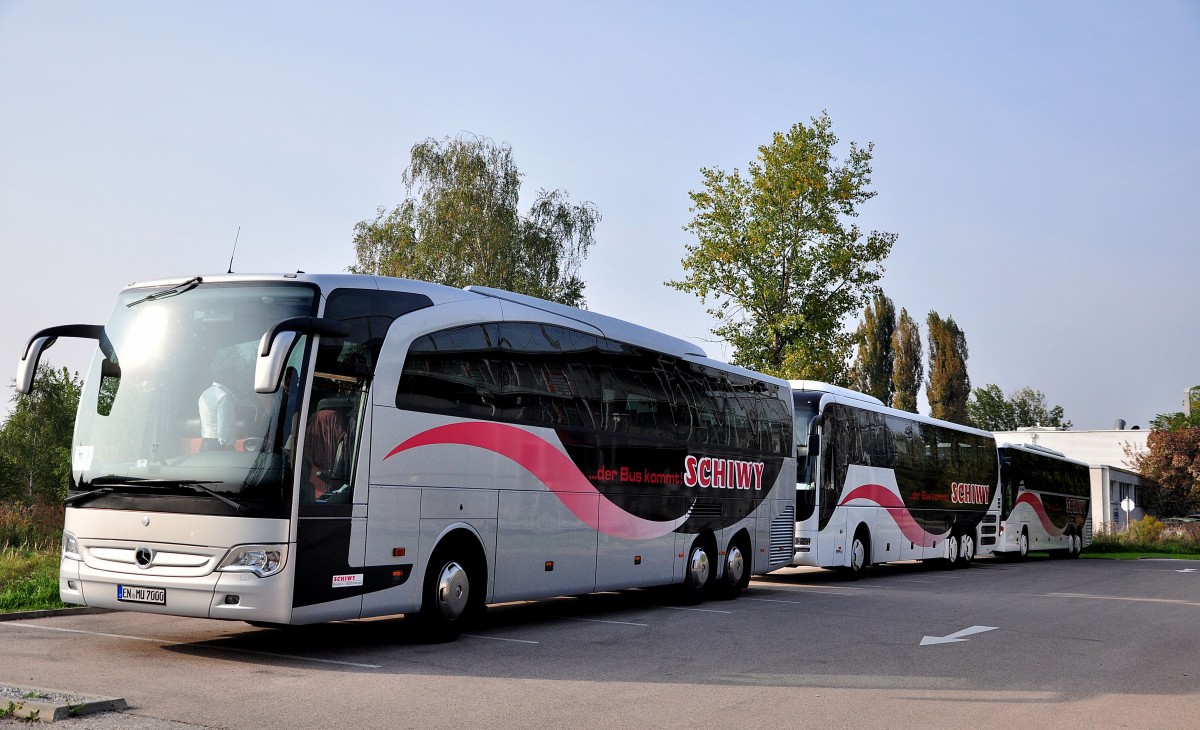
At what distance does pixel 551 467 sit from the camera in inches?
530

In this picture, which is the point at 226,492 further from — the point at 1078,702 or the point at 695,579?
the point at 695,579

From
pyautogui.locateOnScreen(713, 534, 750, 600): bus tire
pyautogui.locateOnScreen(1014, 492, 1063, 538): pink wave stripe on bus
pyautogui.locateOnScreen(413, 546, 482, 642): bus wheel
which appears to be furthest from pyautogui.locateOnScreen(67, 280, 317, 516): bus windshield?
pyautogui.locateOnScreen(1014, 492, 1063, 538): pink wave stripe on bus

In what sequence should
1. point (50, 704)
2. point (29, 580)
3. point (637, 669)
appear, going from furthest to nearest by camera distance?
point (29, 580), point (637, 669), point (50, 704)

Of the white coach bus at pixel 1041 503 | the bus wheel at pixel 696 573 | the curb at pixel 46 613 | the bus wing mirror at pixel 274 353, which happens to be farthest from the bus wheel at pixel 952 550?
the bus wing mirror at pixel 274 353

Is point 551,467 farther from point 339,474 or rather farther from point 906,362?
point 906,362

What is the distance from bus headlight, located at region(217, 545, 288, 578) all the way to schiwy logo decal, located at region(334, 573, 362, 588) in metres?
0.67

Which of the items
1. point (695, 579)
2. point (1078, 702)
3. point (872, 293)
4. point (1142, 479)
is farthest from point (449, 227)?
point (1142, 479)

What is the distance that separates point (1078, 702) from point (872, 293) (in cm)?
2700

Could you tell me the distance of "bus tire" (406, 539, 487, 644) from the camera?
449 inches

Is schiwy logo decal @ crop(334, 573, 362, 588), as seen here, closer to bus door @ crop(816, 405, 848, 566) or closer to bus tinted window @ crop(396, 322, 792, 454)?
bus tinted window @ crop(396, 322, 792, 454)

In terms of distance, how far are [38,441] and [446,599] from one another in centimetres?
6510

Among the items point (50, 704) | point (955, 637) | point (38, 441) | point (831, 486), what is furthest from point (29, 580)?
point (38, 441)

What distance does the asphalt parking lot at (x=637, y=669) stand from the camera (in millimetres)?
8242

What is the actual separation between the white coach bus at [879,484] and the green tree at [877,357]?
5080 cm
